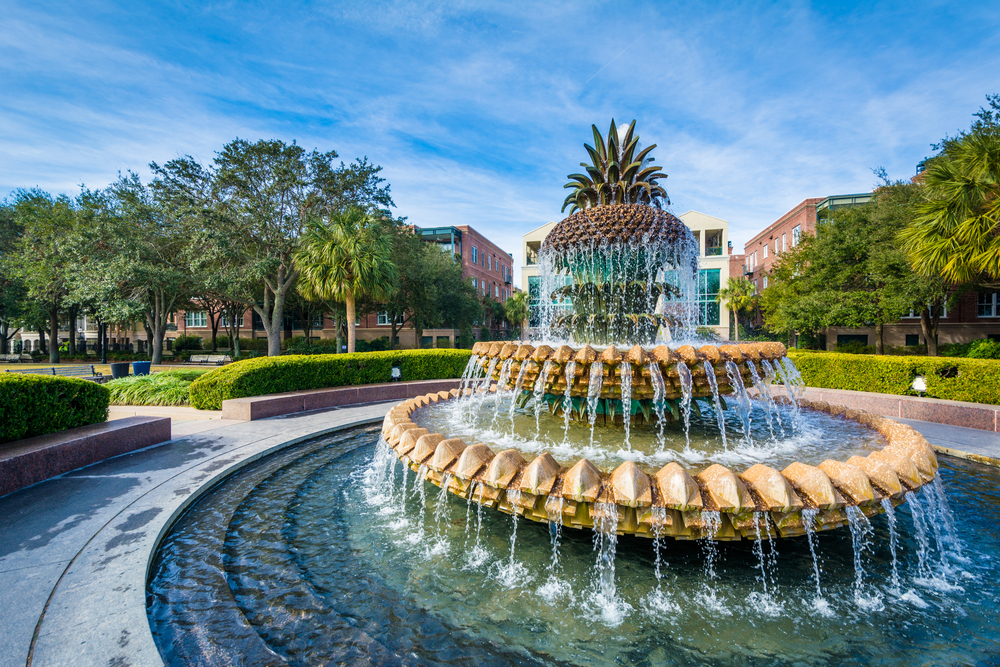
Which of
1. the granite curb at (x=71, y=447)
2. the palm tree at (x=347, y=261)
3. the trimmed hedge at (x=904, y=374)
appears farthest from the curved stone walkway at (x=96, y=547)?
the palm tree at (x=347, y=261)

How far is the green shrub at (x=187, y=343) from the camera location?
41.7 meters

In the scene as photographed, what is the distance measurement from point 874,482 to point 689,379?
1.69m

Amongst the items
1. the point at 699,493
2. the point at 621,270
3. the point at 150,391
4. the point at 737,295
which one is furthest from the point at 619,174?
the point at 737,295

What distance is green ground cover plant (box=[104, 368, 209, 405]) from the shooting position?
11686 millimetres

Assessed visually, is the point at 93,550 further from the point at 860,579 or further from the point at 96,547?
the point at 860,579

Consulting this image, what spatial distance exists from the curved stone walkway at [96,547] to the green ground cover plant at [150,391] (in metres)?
5.33

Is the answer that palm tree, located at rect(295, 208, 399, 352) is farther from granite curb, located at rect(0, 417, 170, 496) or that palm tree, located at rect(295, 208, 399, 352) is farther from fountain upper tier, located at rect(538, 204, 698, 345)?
fountain upper tier, located at rect(538, 204, 698, 345)

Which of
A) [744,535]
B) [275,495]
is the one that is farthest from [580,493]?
[275,495]

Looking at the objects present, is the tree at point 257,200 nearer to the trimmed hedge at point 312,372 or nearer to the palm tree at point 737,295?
the trimmed hedge at point 312,372

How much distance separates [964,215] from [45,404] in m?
20.5

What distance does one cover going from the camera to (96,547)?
3.79m

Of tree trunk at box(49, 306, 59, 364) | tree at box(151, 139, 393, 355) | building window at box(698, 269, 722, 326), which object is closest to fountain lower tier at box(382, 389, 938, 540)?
tree at box(151, 139, 393, 355)

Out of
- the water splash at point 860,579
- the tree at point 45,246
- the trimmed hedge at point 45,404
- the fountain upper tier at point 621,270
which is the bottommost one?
the water splash at point 860,579

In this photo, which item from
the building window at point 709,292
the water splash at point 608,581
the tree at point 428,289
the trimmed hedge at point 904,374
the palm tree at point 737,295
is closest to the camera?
the water splash at point 608,581
